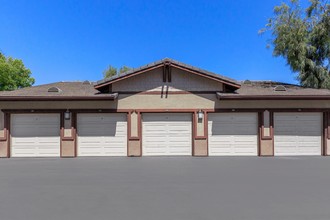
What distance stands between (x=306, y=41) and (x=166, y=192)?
16.1 metres

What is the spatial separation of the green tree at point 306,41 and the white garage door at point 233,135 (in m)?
7.90

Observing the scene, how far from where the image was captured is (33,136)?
11.2 meters

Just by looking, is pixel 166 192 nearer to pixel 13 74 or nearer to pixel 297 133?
pixel 297 133

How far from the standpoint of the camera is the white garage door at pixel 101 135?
1120 cm

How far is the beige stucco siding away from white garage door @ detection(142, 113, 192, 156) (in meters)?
1.38

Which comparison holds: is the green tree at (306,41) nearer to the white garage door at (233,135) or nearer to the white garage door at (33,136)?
the white garage door at (233,135)

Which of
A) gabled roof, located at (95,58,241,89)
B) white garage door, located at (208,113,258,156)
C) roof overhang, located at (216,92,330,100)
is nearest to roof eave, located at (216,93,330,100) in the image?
roof overhang, located at (216,92,330,100)

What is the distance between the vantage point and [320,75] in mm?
16109

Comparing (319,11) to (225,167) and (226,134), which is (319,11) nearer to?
(226,134)

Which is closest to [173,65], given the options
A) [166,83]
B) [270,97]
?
[166,83]

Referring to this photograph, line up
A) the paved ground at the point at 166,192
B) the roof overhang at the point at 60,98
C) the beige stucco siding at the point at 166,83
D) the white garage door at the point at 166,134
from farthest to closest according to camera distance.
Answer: the beige stucco siding at the point at 166,83, the white garage door at the point at 166,134, the roof overhang at the point at 60,98, the paved ground at the point at 166,192

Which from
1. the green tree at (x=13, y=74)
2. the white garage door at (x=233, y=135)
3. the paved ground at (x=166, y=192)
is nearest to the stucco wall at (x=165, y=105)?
the white garage door at (x=233, y=135)

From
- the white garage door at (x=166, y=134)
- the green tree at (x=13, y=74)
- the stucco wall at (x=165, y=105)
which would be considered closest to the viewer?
the stucco wall at (x=165, y=105)

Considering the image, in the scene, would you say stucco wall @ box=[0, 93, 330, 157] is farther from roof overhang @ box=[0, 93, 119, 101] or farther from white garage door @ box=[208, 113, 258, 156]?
white garage door @ box=[208, 113, 258, 156]
